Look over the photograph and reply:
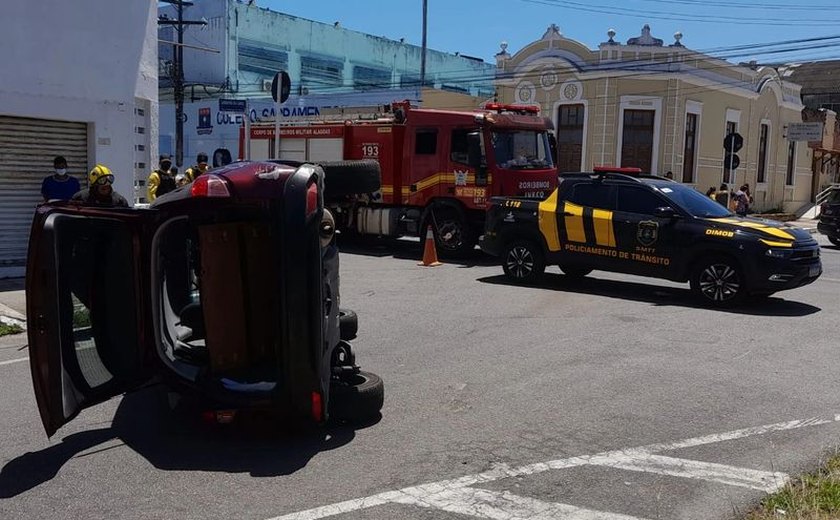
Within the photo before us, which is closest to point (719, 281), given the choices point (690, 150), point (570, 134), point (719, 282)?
point (719, 282)

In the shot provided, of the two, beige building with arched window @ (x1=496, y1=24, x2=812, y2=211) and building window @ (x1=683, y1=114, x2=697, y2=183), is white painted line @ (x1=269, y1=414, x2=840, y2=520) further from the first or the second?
building window @ (x1=683, y1=114, x2=697, y2=183)

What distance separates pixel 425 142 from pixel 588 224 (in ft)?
17.9

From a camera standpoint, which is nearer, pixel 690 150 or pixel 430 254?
pixel 430 254

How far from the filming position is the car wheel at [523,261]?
41.1ft

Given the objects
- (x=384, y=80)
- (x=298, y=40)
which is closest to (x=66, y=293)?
(x=298, y=40)

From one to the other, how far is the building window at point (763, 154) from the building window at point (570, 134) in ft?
36.5

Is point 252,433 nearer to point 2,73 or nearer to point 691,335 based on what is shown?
point 691,335

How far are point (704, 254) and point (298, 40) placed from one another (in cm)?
4198

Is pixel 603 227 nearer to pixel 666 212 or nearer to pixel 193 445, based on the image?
pixel 666 212

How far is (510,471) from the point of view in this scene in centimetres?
491

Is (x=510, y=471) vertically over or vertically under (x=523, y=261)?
under

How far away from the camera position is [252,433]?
18.4ft

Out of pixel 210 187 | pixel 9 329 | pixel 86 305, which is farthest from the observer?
pixel 9 329

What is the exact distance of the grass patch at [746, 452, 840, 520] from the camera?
13.6 ft
